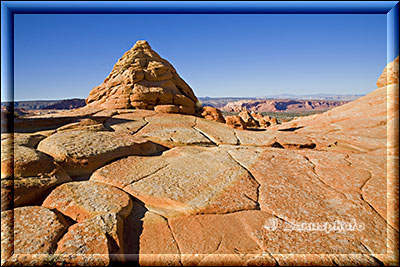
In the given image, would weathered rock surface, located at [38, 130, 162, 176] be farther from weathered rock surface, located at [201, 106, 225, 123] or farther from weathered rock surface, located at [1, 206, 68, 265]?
weathered rock surface, located at [201, 106, 225, 123]

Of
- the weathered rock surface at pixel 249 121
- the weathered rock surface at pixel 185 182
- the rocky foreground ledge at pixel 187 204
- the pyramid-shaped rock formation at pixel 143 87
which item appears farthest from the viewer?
the weathered rock surface at pixel 249 121

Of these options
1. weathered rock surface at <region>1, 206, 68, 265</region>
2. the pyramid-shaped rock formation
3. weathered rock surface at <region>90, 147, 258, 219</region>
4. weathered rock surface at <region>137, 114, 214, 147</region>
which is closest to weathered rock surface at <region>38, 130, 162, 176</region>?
weathered rock surface at <region>90, 147, 258, 219</region>

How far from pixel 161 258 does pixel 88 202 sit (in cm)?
115

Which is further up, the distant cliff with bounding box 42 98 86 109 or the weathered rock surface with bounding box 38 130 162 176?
the distant cliff with bounding box 42 98 86 109

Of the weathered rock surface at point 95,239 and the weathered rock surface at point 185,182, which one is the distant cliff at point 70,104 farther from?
the weathered rock surface at point 95,239

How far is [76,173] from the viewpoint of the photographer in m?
3.34

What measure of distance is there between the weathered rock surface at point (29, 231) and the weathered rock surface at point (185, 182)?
0.94m

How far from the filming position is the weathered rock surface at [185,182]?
2736 millimetres

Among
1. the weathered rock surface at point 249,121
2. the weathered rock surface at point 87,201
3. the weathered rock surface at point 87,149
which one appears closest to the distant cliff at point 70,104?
the weathered rock surface at point 249,121

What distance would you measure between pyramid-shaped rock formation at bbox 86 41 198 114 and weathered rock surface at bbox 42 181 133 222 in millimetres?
6160

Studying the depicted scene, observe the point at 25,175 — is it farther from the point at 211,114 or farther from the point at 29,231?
the point at 211,114

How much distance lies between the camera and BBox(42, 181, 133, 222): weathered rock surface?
2.40 metres

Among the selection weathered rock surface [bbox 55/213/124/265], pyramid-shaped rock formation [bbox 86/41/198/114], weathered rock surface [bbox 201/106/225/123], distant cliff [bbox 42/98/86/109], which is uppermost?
distant cliff [bbox 42/98/86/109]

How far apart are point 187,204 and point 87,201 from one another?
4.05 ft
